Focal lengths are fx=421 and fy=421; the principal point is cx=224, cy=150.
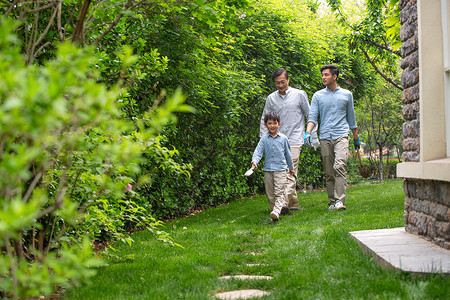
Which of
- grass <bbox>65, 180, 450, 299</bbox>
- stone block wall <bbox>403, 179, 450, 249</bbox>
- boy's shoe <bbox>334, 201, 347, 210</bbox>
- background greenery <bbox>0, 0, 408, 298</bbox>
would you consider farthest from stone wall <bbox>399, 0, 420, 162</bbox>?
boy's shoe <bbox>334, 201, 347, 210</bbox>

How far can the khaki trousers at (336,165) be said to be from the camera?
21.1ft

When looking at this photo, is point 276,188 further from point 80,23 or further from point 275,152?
point 80,23

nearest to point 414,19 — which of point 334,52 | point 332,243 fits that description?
point 332,243

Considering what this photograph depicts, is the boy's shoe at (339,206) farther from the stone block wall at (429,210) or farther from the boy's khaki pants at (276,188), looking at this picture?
the stone block wall at (429,210)

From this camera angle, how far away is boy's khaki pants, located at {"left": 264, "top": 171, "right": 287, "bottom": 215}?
20.3 ft

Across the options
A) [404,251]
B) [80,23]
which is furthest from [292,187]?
[80,23]

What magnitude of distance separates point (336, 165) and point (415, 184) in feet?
7.71

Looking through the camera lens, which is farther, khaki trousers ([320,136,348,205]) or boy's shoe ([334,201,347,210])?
boy's shoe ([334,201,347,210])

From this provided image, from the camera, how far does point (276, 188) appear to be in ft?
20.7

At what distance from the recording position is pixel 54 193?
3471 millimetres

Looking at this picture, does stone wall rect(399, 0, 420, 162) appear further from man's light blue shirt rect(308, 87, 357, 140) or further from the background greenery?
man's light blue shirt rect(308, 87, 357, 140)

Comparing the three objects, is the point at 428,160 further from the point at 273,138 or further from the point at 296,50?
the point at 296,50

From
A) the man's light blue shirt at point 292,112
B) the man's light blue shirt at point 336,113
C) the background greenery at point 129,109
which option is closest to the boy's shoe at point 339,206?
the man's light blue shirt at point 336,113

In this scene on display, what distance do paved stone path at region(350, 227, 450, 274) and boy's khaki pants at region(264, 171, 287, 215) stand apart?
201 centimetres
